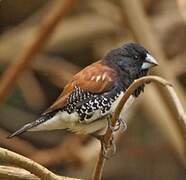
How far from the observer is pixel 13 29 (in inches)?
197

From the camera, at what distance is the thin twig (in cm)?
320

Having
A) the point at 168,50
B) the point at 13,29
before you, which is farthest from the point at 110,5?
the point at 13,29

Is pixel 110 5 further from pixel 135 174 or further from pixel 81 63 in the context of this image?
pixel 135 174

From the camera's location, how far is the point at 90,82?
2.44m

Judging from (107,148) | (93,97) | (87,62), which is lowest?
(107,148)

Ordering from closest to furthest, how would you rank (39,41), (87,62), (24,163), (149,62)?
(24,163), (149,62), (39,41), (87,62)

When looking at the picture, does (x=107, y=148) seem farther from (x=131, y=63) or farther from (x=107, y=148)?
(x=131, y=63)

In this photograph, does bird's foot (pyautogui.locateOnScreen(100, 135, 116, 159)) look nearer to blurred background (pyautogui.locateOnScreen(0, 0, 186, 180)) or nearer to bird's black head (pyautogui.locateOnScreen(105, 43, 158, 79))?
bird's black head (pyautogui.locateOnScreen(105, 43, 158, 79))

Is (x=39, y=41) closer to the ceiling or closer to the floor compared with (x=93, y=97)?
closer to the ceiling

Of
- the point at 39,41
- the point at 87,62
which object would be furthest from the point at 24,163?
the point at 87,62

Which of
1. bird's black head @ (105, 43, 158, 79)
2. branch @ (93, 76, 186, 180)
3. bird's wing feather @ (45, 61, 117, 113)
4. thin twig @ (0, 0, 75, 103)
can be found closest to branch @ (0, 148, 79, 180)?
branch @ (93, 76, 186, 180)

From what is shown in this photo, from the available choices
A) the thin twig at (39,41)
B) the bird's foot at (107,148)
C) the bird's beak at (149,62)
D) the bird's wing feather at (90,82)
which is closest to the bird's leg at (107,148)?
the bird's foot at (107,148)

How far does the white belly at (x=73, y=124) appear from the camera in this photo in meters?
2.38

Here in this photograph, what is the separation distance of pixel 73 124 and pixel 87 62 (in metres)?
2.79
